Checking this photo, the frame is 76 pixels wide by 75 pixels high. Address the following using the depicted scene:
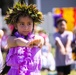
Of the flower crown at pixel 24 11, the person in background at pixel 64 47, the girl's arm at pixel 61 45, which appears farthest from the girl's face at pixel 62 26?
the flower crown at pixel 24 11

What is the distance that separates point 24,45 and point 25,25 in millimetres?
260

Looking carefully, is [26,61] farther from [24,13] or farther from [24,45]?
[24,13]

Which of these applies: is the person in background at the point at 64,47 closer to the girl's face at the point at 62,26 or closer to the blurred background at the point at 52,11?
the girl's face at the point at 62,26

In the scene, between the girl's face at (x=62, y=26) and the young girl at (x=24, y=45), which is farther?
the girl's face at (x=62, y=26)

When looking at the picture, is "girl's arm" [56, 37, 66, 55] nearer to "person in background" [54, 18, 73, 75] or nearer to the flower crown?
"person in background" [54, 18, 73, 75]

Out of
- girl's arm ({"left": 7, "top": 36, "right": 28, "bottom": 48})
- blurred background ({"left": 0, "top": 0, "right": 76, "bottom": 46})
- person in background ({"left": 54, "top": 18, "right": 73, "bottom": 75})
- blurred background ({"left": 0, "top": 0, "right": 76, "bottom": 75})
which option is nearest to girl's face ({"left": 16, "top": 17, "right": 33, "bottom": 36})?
girl's arm ({"left": 7, "top": 36, "right": 28, "bottom": 48})

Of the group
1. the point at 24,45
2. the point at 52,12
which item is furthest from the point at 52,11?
the point at 24,45

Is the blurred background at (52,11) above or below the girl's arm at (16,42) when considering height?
above

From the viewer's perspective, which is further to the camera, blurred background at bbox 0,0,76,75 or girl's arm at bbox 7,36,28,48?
blurred background at bbox 0,0,76,75

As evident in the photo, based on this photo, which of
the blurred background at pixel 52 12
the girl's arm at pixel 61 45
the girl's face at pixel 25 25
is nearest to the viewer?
the girl's face at pixel 25 25

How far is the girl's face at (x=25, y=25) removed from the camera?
482cm

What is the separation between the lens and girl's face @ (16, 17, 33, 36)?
482 cm

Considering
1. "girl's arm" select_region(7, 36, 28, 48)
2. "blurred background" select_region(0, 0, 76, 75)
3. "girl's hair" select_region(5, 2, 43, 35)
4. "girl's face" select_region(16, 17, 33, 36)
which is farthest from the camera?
"blurred background" select_region(0, 0, 76, 75)

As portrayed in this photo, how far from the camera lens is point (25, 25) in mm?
4816
